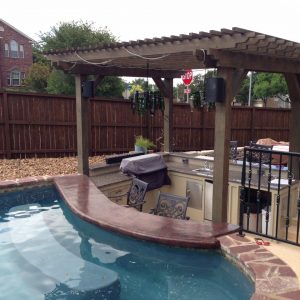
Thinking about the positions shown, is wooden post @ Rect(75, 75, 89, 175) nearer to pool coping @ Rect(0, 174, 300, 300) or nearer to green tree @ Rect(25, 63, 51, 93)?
pool coping @ Rect(0, 174, 300, 300)

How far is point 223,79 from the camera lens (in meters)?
4.60

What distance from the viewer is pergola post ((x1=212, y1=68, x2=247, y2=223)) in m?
4.63

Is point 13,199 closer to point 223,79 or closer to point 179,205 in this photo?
point 179,205

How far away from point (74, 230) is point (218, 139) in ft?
8.28

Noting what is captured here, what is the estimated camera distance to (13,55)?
→ 29.9m

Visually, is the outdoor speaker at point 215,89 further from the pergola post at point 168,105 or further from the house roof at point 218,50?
the pergola post at point 168,105

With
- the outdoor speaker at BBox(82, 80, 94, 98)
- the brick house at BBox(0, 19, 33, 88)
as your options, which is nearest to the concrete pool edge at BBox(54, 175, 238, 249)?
the outdoor speaker at BBox(82, 80, 94, 98)

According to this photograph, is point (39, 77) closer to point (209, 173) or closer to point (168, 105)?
point (168, 105)

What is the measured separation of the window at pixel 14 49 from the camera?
1176 inches

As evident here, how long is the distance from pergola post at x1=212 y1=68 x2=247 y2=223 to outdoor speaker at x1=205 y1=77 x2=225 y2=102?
70 millimetres

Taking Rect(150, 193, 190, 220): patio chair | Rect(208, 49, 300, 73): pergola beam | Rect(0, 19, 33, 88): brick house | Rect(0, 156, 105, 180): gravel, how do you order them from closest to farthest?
1. Rect(208, 49, 300, 73): pergola beam
2. Rect(150, 193, 190, 220): patio chair
3. Rect(0, 156, 105, 180): gravel
4. Rect(0, 19, 33, 88): brick house

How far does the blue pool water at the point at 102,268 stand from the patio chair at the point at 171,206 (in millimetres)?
999

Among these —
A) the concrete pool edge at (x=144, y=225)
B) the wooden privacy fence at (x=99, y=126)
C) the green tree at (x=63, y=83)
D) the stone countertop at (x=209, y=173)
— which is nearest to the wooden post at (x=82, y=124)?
the concrete pool edge at (x=144, y=225)

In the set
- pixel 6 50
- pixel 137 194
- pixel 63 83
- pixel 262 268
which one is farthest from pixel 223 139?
pixel 6 50
